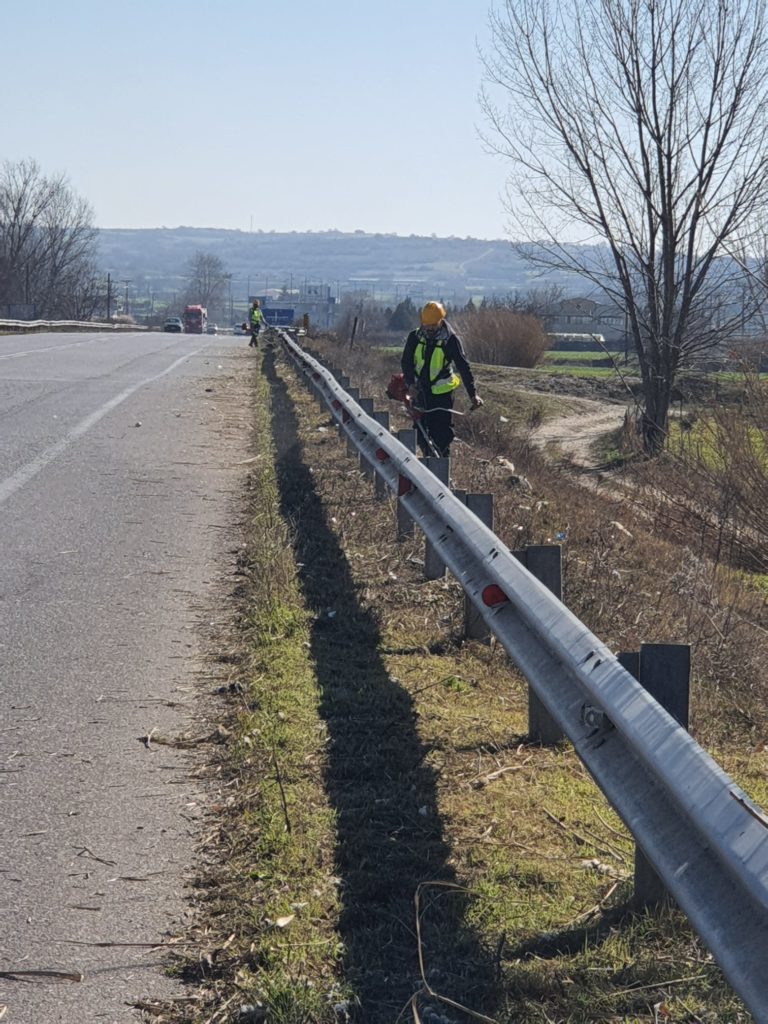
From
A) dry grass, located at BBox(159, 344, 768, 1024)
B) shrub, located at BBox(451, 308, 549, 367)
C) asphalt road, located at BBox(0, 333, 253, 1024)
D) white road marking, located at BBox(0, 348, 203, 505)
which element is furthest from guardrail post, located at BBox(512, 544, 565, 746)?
shrub, located at BBox(451, 308, 549, 367)

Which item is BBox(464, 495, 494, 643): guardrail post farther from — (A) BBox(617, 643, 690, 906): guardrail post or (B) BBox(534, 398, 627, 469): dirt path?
(B) BBox(534, 398, 627, 469): dirt path

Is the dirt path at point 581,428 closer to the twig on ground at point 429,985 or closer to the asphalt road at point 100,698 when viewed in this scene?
the asphalt road at point 100,698

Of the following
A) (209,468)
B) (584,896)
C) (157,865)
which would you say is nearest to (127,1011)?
(157,865)

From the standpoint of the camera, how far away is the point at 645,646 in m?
3.54

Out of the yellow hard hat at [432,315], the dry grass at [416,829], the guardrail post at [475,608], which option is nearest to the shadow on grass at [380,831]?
the dry grass at [416,829]

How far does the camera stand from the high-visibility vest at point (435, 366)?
1205cm

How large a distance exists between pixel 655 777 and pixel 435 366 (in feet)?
29.9

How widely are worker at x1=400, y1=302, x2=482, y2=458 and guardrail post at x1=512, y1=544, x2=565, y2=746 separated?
21.6 feet

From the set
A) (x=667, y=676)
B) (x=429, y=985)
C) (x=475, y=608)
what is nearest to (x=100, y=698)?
(x=475, y=608)

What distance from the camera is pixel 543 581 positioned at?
5.23 metres

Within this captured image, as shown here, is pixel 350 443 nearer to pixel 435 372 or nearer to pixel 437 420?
pixel 437 420

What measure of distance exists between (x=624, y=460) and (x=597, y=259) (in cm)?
348

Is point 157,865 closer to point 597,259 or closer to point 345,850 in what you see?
point 345,850

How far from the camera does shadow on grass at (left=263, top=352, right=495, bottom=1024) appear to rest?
3.41 m
